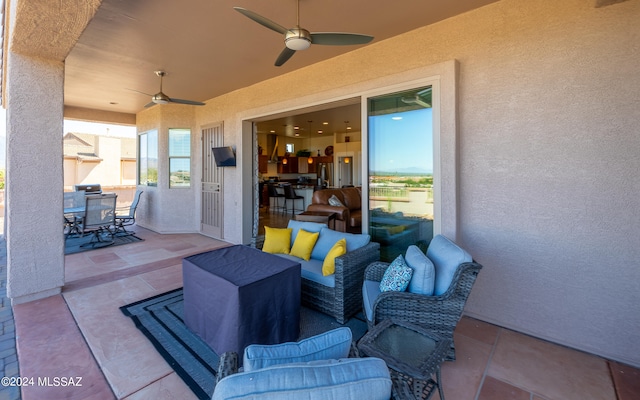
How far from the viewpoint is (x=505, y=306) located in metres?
2.79

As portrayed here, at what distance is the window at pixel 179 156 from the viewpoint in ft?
22.7

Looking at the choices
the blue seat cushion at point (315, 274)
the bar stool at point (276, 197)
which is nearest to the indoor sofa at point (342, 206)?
the blue seat cushion at point (315, 274)

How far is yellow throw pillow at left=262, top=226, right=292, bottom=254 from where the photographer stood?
3.50 metres

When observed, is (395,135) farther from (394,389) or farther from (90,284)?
(90,284)

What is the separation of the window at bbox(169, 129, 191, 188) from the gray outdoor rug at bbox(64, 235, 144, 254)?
150 centimetres

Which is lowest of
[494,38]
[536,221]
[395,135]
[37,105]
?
[536,221]

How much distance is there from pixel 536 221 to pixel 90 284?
5.11 metres

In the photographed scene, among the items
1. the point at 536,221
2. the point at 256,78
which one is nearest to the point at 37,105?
the point at 256,78

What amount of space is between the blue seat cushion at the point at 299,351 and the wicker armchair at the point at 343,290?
146cm

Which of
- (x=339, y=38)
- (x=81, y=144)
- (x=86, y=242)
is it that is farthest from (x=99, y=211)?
(x=81, y=144)

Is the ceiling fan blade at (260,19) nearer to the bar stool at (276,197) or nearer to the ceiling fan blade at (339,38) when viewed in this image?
the ceiling fan blade at (339,38)

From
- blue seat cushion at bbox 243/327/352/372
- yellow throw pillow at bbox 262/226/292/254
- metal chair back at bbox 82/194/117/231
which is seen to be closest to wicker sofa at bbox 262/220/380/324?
yellow throw pillow at bbox 262/226/292/254

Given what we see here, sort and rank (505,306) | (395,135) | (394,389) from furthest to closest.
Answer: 1. (395,135)
2. (505,306)
3. (394,389)

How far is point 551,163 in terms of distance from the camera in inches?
99.5
